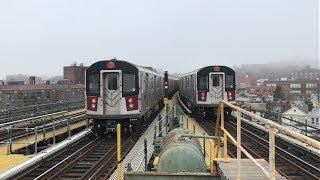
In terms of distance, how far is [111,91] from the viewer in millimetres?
18031

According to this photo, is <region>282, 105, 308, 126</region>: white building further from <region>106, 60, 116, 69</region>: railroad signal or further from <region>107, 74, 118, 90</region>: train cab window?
<region>106, 60, 116, 69</region>: railroad signal

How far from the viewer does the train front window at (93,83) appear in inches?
713

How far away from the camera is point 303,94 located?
144625 millimetres

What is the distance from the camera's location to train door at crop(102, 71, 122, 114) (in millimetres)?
17969

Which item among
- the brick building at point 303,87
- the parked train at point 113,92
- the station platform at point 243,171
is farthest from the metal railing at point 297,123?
the brick building at point 303,87

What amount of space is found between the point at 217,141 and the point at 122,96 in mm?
9480

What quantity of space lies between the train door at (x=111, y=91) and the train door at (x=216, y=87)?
759 centimetres

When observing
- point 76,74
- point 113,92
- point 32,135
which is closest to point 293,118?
point 76,74

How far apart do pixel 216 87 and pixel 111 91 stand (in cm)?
818

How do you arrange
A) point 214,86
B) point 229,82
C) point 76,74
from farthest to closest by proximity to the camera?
→ 1. point 76,74
2. point 214,86
3. point 229,82

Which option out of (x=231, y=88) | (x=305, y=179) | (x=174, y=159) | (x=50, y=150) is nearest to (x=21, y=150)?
(x=50, y=150)

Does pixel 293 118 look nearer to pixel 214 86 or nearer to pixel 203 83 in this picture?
pixel 214 86

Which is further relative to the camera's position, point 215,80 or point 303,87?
point 303,87

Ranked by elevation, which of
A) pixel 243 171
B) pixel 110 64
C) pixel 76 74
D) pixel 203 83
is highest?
pixel 76 74
